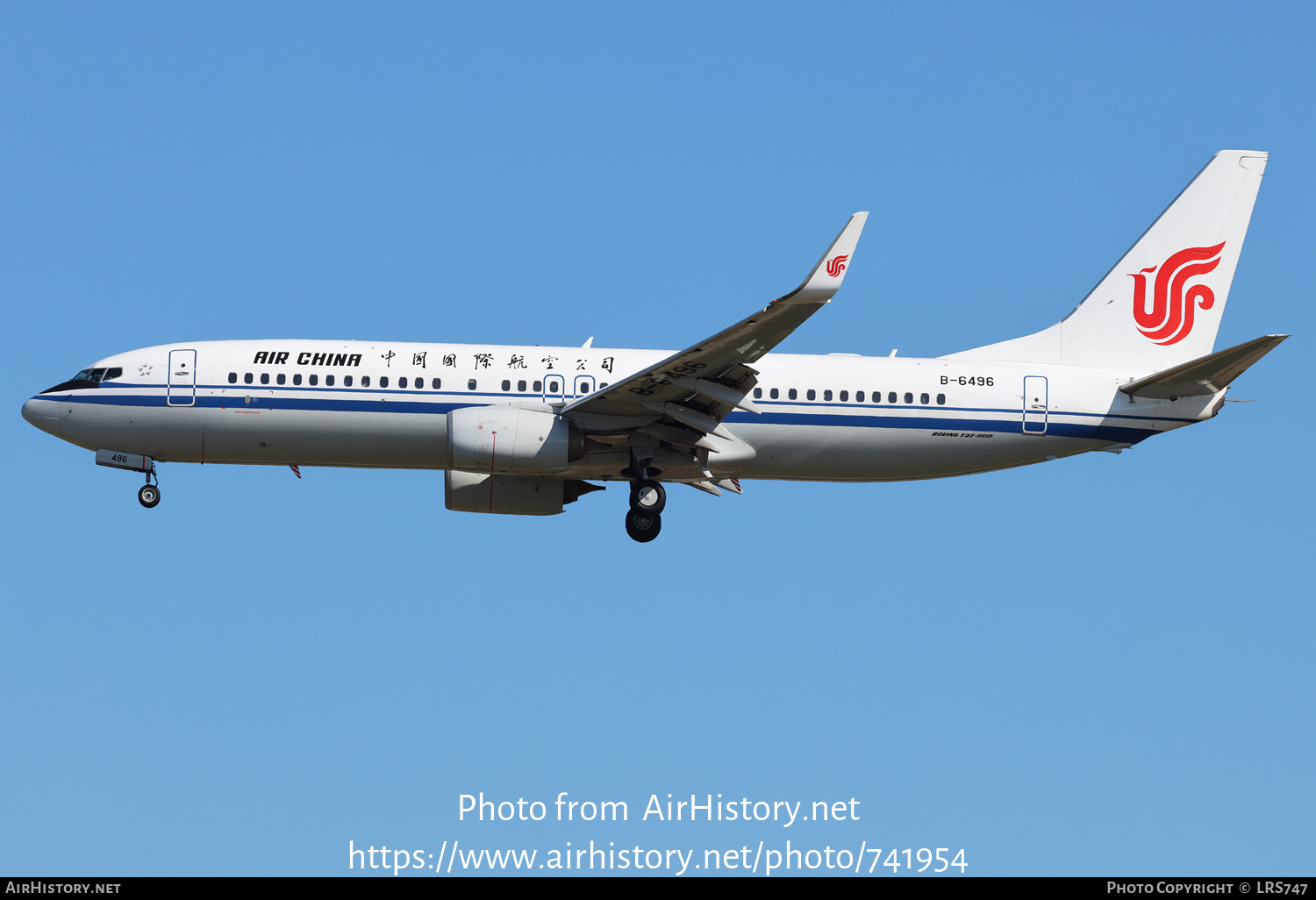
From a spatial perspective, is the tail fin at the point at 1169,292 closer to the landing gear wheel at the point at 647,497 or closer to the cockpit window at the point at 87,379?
the landing gear wheel at the point at 647,497

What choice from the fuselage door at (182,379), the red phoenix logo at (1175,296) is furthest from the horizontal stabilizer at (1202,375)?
the fuselage door at (182,379)

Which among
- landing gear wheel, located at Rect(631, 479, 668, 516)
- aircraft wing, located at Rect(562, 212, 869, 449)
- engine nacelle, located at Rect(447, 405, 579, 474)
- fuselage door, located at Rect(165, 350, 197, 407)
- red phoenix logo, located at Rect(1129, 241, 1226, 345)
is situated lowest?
landing gear wheel, located at Rect(631, 479, 668, 516)

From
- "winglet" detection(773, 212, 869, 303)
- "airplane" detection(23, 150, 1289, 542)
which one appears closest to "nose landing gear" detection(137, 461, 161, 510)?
"airplane" detection(23, 150, 1289, 542)

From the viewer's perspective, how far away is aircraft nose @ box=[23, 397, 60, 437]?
33719 millimetres

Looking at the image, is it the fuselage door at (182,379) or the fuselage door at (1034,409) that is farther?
the fuselage door at (1034,409)

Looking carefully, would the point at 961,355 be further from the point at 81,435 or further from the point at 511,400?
the point at 81,435

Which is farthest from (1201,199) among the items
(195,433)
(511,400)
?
(195,433)

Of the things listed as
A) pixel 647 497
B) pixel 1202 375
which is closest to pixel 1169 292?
pixel 1202 375

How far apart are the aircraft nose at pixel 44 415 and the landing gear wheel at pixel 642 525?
42.8 feet

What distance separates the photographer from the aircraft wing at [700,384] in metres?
28.7

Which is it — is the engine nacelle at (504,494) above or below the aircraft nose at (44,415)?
below

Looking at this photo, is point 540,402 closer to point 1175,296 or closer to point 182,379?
point 182,379

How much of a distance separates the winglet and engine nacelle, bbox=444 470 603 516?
9642 millimetres

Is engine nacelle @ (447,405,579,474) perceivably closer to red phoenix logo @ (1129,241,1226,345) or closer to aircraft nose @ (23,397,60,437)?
aircraft nose @ (23,397,60,437)
